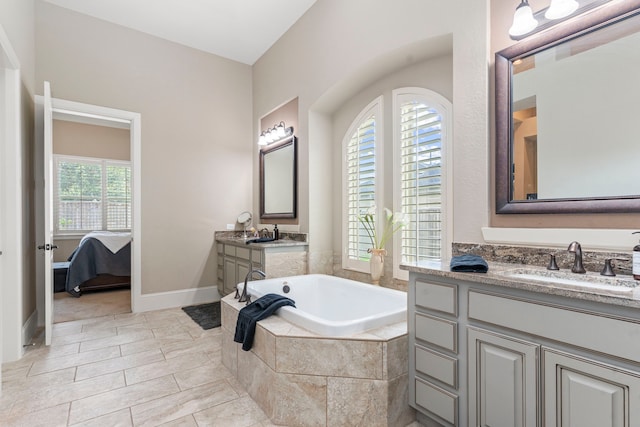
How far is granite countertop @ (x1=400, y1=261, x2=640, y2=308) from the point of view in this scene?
114 cm

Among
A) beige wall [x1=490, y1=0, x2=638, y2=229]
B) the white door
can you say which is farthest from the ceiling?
beige wall [x1=490, y1=0, x2=638, y2=229]

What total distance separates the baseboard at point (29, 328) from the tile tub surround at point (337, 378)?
2.55 metres

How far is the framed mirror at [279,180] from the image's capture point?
3922 millimetres

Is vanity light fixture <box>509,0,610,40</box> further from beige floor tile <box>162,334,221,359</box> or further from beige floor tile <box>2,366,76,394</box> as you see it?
beige floor tile <box>2,366,76,394</box>

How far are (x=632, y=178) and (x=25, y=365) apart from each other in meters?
4.18

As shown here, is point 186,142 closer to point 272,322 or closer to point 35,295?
point 35,295

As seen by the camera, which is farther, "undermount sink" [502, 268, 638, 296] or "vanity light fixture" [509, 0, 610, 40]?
"vanity light fixture" [509, 0, 610, 40]

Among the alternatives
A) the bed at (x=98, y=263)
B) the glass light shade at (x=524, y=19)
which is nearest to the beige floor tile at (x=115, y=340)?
the bed at (x=98, y=263)

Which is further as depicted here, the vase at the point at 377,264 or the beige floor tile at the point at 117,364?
the vase at the point at 377,264

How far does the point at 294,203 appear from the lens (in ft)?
12.8

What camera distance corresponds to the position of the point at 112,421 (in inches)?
74.2

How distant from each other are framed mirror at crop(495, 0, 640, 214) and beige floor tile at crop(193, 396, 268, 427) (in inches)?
75.6

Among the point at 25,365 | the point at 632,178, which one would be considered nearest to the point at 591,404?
the point at 632,178

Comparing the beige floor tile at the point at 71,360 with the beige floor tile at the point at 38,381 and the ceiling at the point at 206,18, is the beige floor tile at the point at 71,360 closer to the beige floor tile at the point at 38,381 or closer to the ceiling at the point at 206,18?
the beige floor tile at the point at 38,381
